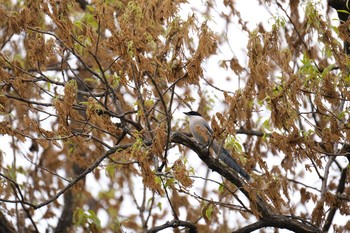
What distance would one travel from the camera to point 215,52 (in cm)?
719

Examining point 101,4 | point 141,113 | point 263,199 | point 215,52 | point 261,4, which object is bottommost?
point 263,199

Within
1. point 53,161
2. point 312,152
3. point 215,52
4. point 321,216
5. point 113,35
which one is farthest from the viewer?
point 53,161

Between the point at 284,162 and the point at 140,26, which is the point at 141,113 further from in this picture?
the point at 284,162

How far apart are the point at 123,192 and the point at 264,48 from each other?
668 centimetres

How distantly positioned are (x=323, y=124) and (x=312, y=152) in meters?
0.49

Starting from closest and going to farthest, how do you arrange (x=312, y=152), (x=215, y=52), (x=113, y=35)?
1. (x=113, y=35)
2. (x=312, y=152)
3. (x=215, y=52)

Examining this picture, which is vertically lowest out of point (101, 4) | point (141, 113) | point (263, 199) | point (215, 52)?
point (263, 199)

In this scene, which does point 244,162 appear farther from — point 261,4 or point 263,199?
→ point 261,4

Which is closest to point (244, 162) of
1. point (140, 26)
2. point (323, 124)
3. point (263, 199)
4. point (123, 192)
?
point (263, 199)

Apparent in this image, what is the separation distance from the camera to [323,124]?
533 centimetres

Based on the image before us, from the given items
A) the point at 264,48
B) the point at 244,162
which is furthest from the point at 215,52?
the point at 264,48

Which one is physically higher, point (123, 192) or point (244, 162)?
point (123, 192)

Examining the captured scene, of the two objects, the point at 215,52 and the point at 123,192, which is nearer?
the point at 215,52

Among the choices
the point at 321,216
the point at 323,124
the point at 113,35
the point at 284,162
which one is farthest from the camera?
the point at 284,162
